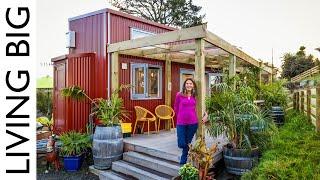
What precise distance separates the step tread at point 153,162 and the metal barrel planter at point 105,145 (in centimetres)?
36

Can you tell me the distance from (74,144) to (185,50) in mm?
3712

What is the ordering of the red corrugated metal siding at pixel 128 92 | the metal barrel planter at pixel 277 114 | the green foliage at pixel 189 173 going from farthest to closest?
1. the metal barrel planter at pixel 277 114
2. the red corrugated metal siding at pixel 128 92
3. the green foliage at pixel 189 173

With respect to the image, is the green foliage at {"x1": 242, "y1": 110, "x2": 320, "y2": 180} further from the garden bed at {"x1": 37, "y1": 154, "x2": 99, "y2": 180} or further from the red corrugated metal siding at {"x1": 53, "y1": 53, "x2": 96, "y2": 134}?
the red corrugated metal siding at {"x1": 53, "y1": 53, "x2": 96, "y2": 134}

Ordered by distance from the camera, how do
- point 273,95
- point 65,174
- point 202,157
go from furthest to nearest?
point 273,95
point 65,174
point 202,157

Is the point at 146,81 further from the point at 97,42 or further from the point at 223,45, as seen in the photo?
the point at 223,45

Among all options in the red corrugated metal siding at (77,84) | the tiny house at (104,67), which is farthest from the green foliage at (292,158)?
the red corrugated metal siding at (77,84)

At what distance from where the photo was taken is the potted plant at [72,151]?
21.7ft

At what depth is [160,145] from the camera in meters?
6.52

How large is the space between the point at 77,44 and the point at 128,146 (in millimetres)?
3791

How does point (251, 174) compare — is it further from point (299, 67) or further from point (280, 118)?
point (299, 67)

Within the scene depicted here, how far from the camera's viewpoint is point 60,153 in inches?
267

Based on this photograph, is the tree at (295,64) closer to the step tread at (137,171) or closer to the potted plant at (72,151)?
the step tread at (137,171)

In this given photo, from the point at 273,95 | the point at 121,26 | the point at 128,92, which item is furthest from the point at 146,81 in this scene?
the point at 273,95

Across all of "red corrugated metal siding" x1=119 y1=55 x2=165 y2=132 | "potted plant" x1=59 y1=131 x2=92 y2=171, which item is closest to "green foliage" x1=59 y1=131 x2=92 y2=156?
"potted plant" x1=59 y1=131 x2=92 y2=171
